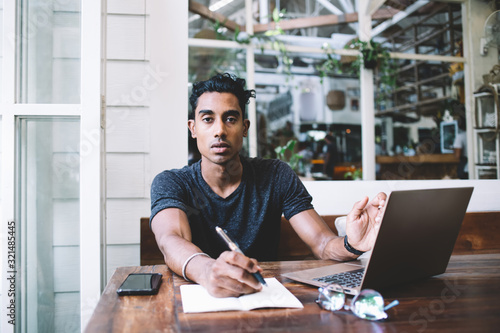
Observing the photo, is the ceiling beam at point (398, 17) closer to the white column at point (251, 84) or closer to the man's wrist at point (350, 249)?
the white column at point (251, 84)

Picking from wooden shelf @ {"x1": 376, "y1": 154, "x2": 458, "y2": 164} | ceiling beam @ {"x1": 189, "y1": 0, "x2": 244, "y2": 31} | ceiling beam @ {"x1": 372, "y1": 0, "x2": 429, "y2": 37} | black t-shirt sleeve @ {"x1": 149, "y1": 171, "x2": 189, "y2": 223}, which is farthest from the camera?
ceiling beam @ {"x1": 372, "y1": 0, "x2": 429, "y2": 37}

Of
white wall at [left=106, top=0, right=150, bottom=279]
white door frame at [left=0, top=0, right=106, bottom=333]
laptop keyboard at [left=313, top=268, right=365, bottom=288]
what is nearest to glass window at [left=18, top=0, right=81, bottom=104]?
white door frame at [left=0, top=0, right=106, bottom=333]

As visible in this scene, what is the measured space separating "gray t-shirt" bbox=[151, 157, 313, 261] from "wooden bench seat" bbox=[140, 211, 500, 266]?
0.20 m

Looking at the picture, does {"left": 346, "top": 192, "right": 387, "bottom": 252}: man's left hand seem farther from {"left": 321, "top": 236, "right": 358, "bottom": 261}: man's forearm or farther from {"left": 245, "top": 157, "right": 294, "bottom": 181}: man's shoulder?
{"left": 245, "top": 157, "right": 294, "bottom": 181}: man's shoulder

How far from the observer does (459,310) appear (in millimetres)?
769

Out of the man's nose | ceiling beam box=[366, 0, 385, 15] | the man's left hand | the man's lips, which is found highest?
ceiling beam box=[366, 0, 385, 15]

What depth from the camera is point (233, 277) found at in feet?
2.62

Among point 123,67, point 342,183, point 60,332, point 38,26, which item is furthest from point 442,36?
point 60,332

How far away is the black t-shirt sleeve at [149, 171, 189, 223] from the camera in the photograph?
1360 mm

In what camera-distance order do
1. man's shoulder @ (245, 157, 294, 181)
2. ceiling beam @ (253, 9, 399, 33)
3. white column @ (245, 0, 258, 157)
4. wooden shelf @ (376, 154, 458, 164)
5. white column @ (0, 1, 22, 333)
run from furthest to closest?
1. wooden shelf @ (376, 154, 458, 164)
2. ceiling beam @ (253, 9, 399, 33)
3. white column @ (245, 0, 258, 157)
4. man's shoulder @ (245, 157, 294, 181)
5. white column @ (0, 1, 22, 333)

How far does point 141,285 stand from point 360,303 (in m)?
0.49

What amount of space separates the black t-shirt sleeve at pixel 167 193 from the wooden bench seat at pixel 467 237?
351mm

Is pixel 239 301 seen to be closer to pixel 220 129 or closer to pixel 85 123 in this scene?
pixel 220 129

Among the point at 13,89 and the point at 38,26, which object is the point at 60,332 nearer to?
the point at 13,89
